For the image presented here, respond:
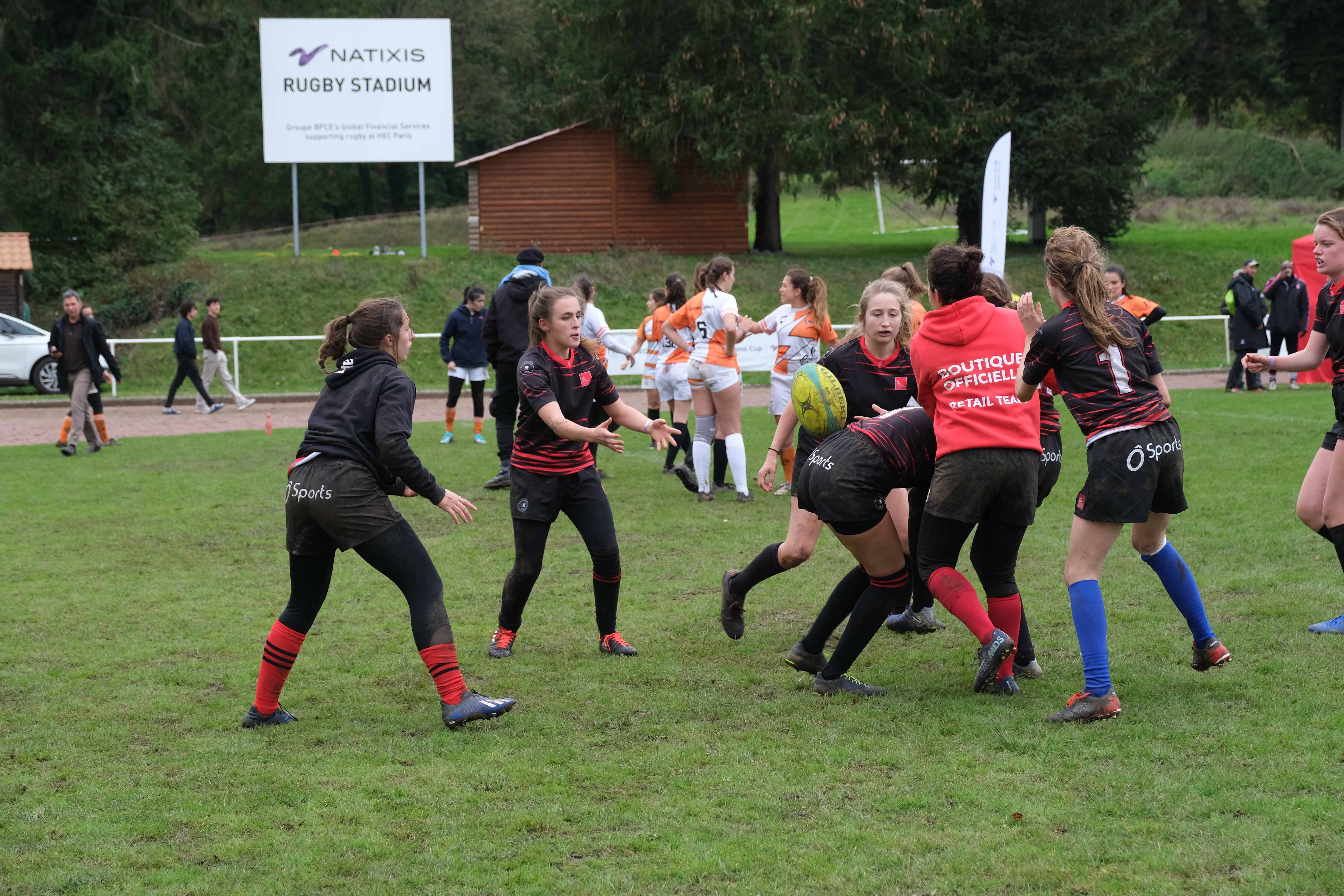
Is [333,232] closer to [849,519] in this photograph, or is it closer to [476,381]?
[476,381]

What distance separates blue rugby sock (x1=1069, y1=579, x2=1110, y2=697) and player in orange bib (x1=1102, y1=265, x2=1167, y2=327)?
339cm

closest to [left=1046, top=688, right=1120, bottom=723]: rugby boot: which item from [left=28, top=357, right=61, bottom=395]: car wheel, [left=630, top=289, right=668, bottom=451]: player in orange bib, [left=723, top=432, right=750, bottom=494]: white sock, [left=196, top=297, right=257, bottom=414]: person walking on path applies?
[left=723, top=432, right=750, bottom=494]: white sock

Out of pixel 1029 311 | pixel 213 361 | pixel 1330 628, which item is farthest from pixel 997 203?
pixel 213 361

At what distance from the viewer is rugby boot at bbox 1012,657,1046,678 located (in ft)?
19.1

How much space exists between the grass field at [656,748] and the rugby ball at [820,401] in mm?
1204

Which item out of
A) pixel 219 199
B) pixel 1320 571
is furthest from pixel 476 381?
pixel 219 199

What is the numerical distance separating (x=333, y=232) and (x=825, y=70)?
24383 millimetres

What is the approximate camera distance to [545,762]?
15.9 feet

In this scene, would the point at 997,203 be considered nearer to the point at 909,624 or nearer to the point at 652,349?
the point at 652,349

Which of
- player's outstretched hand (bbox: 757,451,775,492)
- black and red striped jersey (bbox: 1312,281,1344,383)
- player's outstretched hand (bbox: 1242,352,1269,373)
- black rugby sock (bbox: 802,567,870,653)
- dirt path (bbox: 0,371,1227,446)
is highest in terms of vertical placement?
black and red striped jersey (bbox: 1312,281,1344,383)

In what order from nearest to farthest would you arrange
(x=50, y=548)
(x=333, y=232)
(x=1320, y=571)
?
1. (x=1320, y=571)
2. (x=50, y=548)
3. (x=333, y=232)

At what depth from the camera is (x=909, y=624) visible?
6840mm

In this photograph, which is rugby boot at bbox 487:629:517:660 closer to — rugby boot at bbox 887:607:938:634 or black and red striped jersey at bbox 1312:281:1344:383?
rugby boot at bbox 887:607:938:634

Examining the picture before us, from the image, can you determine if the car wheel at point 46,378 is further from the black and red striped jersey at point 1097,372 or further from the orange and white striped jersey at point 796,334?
the black and red striped jersey at point 1097,372
